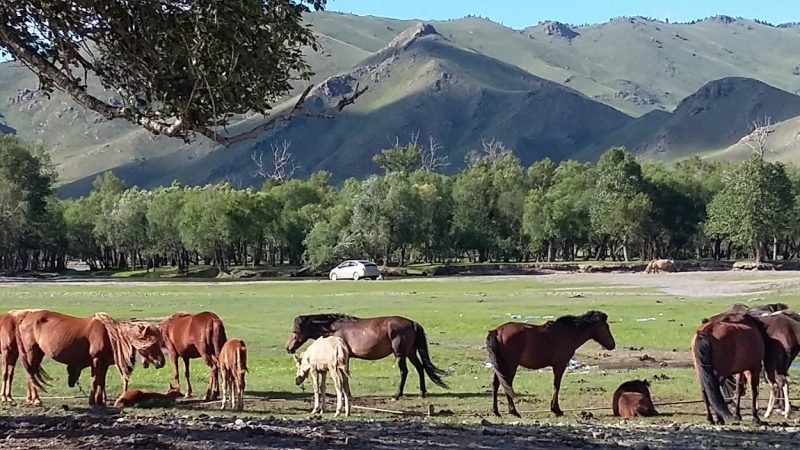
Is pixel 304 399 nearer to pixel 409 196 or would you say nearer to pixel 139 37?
pixel 139 37

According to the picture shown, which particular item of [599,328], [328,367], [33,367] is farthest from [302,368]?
[599,328]

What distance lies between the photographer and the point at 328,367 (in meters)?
17.7

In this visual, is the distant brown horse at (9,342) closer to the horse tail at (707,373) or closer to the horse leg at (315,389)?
the horse leg at (315,389)

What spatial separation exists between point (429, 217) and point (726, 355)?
334ft

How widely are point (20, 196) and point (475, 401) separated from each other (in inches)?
3962

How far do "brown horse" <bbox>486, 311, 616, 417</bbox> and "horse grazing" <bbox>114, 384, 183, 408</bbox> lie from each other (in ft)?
19.6

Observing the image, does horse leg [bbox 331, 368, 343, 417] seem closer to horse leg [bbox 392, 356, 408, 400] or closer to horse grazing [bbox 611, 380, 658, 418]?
horse leg [bbox 392, 356, 408, 400]

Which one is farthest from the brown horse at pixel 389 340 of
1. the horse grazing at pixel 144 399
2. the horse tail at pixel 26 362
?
the horse tail at pixel 26 362

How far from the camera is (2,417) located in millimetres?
14328

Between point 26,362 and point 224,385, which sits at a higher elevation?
point 26,362

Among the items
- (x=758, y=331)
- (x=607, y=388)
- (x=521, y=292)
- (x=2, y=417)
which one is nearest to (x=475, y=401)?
(x=607, y=388)

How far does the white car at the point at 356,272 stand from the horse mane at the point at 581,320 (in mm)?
62477

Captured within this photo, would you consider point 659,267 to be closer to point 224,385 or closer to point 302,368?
point 302,368

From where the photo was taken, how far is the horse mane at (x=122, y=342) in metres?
17.3
